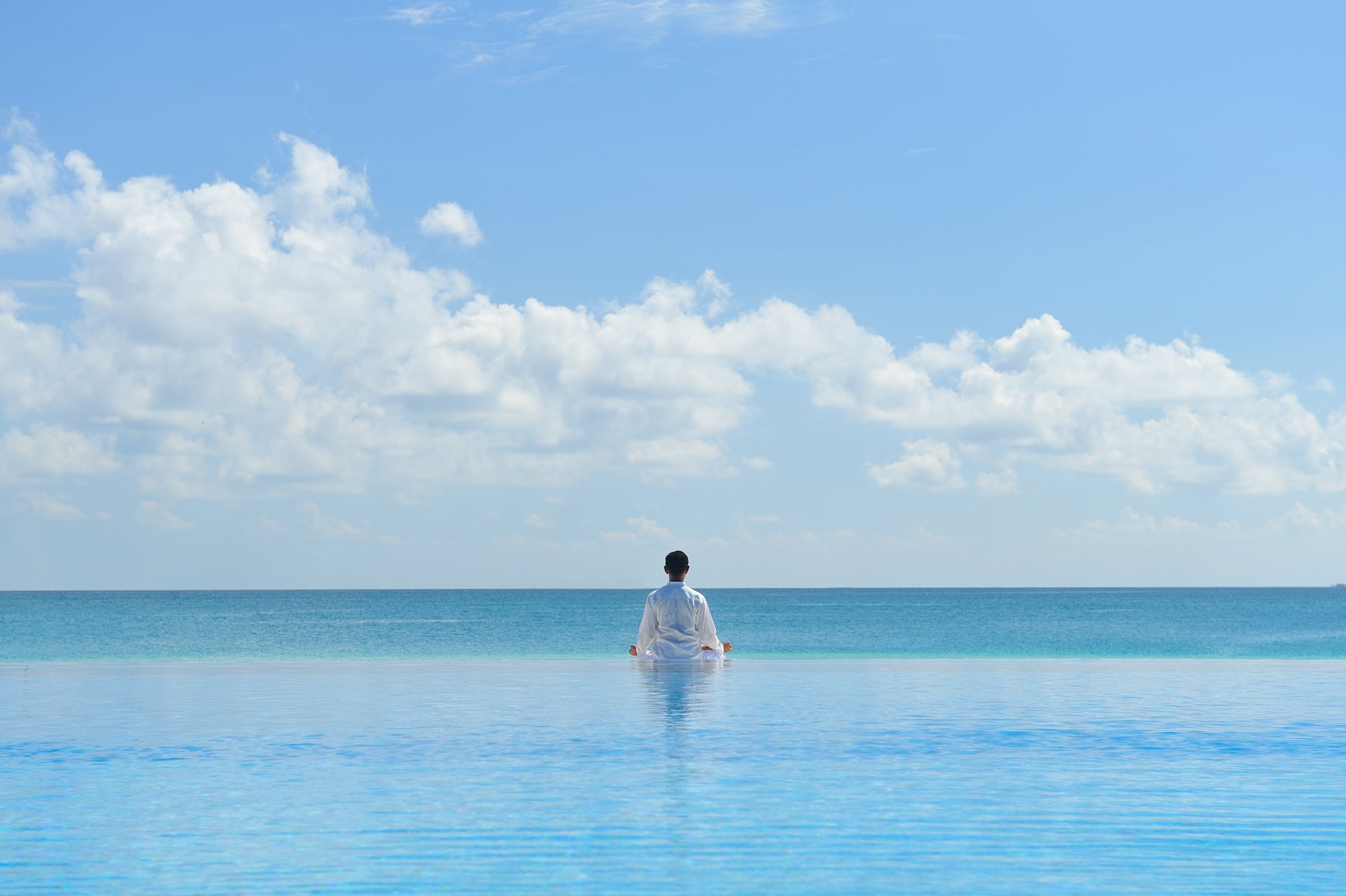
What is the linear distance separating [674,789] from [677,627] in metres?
5.33

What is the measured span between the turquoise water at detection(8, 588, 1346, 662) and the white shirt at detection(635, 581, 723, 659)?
17.0 metres

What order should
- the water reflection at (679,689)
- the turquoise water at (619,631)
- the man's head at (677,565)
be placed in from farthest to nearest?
1. the turquoise water at (619,631)
2. the man's head at (677,565)
3. the water reflection at (679,689)

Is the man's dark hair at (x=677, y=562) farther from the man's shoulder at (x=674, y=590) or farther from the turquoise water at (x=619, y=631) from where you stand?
the turquoise water at (x=619, y=631)

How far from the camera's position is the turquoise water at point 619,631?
44.4 meters

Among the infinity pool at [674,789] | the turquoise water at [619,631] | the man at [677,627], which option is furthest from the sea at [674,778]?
the turquoise water at [619,631]

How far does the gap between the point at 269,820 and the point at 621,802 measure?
1731 millimetres

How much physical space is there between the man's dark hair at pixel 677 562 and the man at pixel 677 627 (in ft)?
1.03

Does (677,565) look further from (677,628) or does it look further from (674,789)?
(674,789)

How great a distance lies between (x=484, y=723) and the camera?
370 inches

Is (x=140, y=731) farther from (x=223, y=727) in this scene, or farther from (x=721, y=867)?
(x=721, y=867)

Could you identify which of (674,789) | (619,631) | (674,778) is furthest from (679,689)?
(619,631)

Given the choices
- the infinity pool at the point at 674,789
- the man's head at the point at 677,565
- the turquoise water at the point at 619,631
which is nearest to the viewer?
the infinity pool at the point at 674,789

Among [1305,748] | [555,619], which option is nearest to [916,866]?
[1305,748]

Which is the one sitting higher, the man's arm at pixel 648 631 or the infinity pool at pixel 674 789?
the man's arm at pixel 648 631
